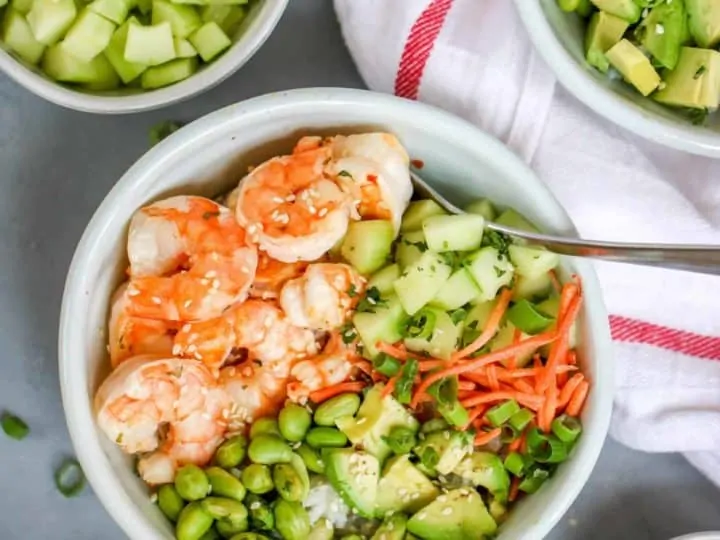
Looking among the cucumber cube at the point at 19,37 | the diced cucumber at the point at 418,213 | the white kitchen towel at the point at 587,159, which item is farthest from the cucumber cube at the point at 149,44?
the diced cucumber at the point at 418,213

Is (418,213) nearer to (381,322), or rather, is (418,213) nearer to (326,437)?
(381,322)

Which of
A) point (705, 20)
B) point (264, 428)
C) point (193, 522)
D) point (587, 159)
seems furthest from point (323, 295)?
point (705, 20)

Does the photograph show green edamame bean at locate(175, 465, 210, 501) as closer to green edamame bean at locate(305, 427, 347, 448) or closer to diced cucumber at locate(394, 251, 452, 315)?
green edamame bean at locate(305, 427, 347, 448)

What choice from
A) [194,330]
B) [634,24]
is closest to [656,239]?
[634,24]

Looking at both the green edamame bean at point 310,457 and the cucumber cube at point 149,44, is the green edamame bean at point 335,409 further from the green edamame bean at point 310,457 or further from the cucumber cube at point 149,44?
the cucumber cube at point 149,44

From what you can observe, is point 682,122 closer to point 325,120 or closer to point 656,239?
point 656,239
